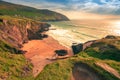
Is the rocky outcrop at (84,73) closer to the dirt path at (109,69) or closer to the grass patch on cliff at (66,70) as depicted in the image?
the grass patch on cliff at (66,70)

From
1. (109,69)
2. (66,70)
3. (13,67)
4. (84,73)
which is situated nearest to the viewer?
(109,69)

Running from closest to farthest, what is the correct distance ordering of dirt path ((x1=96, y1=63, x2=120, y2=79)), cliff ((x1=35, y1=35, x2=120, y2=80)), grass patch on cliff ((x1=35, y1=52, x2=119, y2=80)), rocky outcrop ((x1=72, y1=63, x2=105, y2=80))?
grass patch on cliff ((x1=35, y1=52, x2=119, y2=80)), dirt path ((x1=96, y1=63, x2=120, y2=79)), cliff ((x1=35, y1=35, x2=120, y2=80)), rocky outcrop ((x1=72, y1=63, x2=105, y2=80))

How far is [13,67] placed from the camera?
13962 centimetres

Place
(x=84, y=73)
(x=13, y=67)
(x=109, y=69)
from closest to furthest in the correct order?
1. (x=109, y=69)
2. (x=84, y=73)
3. (x=13, y=67)

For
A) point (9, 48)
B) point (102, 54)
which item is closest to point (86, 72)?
point (102, 54)

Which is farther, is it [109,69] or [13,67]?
[13,67]

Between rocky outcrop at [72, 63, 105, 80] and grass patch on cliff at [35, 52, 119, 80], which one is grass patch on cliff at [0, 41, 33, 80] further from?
rocky outcrop at [72, 63, 105, 80]

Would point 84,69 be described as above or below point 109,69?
below

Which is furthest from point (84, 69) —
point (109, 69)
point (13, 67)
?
point (13, 67)

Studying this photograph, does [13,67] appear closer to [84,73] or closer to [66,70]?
[66,70]

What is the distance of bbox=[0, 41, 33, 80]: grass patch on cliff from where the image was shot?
132188 mm

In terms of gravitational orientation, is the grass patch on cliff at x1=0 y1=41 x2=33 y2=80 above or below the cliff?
below

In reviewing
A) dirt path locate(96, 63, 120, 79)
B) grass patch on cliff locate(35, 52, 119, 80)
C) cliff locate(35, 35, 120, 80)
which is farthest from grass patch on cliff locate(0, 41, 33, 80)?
dirt path locate(96, 63, 120, 79)

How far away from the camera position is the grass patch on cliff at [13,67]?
132188mm
